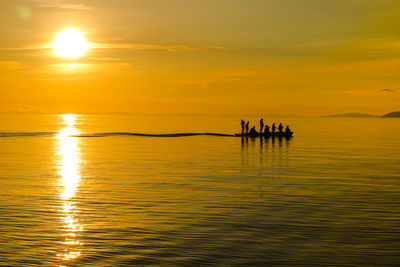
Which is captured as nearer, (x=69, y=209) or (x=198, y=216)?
(x=198, y=216)

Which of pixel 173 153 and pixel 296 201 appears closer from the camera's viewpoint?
pixel 296 201

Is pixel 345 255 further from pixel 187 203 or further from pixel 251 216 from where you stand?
pixel 187 203

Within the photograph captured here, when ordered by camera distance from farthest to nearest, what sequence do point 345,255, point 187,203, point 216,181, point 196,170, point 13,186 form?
1. point 196,170
2. point 216,181
3. point 13,186
4. point 187,203
5. point 345,255

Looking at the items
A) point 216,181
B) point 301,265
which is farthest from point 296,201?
point 301,265

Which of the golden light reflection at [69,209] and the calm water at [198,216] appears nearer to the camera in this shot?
the calm water at [198,216]

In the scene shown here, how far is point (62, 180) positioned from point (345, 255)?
21.5m

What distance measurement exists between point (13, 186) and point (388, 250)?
21.8 meters

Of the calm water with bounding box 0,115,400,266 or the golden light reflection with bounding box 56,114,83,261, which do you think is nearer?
the calm water with bounding box 0,115,400,266

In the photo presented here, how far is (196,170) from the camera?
3759 centimetres

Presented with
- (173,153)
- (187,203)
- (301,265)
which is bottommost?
(301,265)

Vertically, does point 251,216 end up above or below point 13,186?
below

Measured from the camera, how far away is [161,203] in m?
23.6

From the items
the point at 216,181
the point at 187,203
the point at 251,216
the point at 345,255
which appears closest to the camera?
the point at 345,255

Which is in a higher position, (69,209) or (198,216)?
(69,209)
